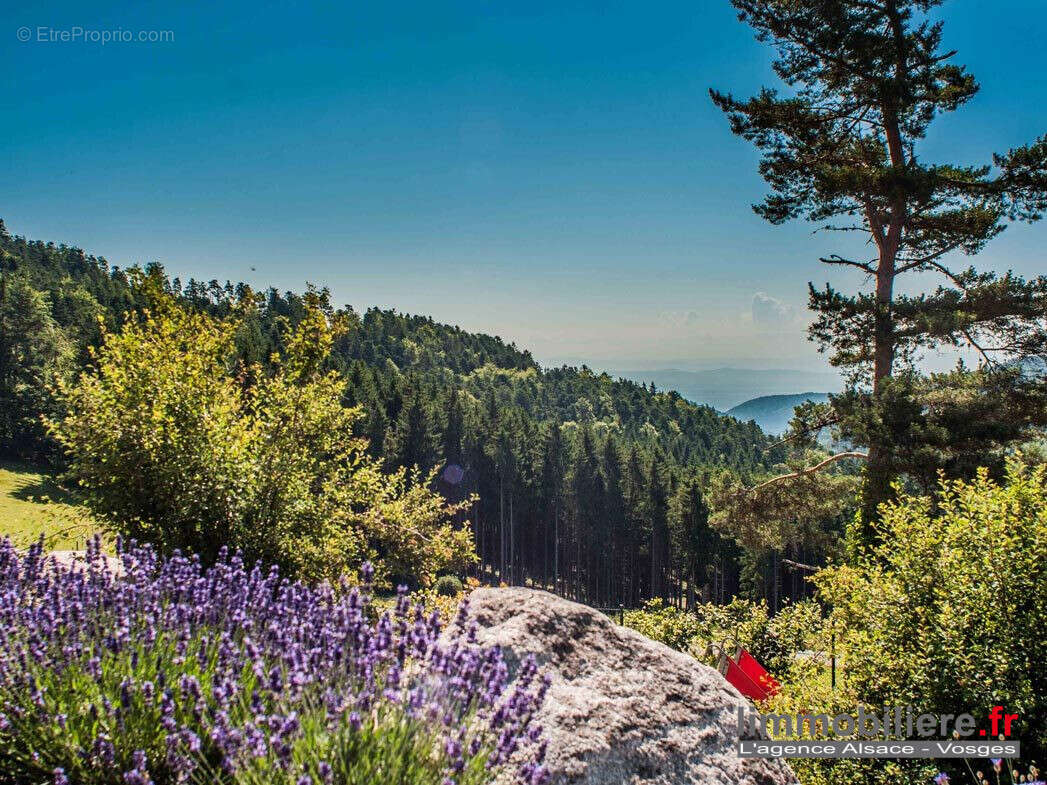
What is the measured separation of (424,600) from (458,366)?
6813 inches

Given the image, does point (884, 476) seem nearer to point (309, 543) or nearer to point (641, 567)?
point (309, 543)

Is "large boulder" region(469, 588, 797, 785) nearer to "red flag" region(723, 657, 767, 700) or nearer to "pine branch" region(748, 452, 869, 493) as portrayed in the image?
"red flag" region(723, 657, 767, 700)

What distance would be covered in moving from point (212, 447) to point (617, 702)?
17.5 feet

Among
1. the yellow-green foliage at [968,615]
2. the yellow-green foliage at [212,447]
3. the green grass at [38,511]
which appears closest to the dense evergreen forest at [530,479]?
the green grass at [38,511]

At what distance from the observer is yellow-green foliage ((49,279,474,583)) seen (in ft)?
20.7

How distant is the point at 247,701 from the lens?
8.20 feet

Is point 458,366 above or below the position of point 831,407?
above

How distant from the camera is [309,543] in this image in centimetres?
700

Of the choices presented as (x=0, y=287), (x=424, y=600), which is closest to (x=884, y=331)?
(x=424, y=600)

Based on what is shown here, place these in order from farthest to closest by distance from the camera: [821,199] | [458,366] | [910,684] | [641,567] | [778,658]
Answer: [458,366] → [641,567] → [778,658] → [821,199] → [910,684]

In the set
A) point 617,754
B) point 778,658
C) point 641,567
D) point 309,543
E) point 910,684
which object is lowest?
point 641,567

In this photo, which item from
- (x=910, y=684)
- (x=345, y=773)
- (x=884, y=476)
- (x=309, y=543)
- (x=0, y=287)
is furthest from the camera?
(x=0, y=287)

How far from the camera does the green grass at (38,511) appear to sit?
635cm

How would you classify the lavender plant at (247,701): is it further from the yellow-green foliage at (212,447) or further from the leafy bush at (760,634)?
the leafy bush at (760,634)
